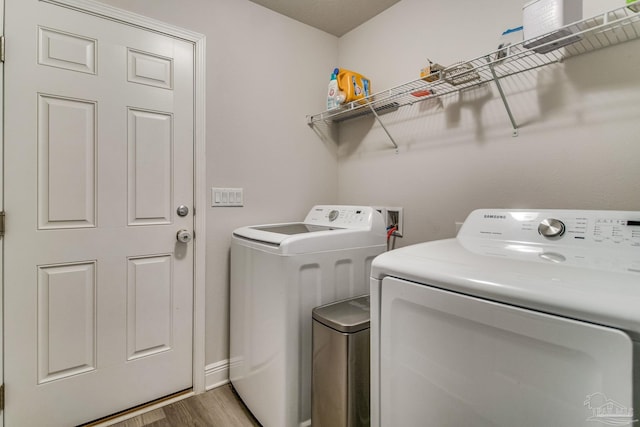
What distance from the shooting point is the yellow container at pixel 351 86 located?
1.90 meters

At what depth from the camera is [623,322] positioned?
0.49 metres

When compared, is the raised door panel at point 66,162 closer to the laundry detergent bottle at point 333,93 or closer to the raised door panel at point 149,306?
the raised door panel at point 149,306

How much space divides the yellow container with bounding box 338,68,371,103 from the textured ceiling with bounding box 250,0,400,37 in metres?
0.43

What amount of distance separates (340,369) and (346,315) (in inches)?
7.8

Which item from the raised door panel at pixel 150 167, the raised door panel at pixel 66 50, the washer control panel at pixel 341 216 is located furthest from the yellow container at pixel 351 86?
the raised door panel at pixel 66 50

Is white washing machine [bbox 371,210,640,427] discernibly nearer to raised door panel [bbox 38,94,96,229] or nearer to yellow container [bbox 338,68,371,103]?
yellow container [bbox 338,68,371,103]

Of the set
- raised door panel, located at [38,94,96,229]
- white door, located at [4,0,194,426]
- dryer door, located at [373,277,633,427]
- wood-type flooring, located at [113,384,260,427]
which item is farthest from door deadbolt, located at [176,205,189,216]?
dryer door, located at [373,277,633,427]

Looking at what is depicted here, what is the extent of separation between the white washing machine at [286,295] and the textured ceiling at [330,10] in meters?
1.35

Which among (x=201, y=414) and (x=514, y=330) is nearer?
(x=514, y=330)

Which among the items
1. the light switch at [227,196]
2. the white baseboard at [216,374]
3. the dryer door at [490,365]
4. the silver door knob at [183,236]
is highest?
the light switch at [227,196]

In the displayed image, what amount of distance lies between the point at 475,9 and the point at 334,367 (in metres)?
1.80

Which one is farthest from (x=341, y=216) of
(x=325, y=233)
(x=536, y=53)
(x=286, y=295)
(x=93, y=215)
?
(x=93, y=215)

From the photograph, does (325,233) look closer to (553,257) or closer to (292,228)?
(292,228)

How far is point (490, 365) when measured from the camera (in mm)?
656
